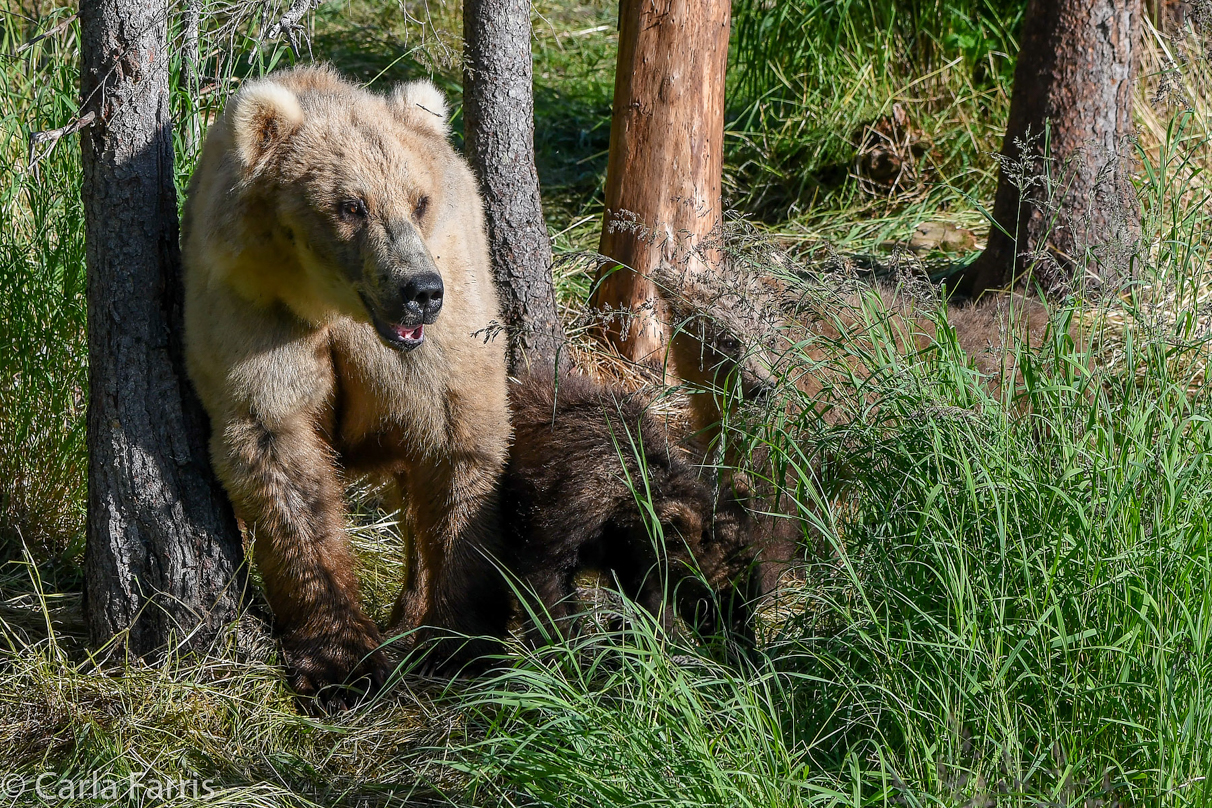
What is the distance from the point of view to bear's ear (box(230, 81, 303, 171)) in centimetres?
331

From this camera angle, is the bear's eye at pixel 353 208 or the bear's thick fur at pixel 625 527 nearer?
the bear's eye at pixel 353 208

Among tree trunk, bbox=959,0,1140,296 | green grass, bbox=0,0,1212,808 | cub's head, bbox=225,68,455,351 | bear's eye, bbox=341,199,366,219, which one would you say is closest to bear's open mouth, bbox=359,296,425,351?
cub's head, bbox=225,68,455,351

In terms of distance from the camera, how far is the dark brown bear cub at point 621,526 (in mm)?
3678

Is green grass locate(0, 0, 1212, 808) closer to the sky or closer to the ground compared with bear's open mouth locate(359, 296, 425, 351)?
closer to the ground

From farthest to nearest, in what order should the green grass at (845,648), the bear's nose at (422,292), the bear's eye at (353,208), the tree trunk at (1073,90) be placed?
the tree trunk at (1073,90) → the bear's eye at (353,208) → the bear's nose at (422,292) → the green grass at (845,648)

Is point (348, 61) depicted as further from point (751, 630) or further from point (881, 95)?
point (751, 630)

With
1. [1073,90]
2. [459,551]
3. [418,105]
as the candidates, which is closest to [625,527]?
[459,551]

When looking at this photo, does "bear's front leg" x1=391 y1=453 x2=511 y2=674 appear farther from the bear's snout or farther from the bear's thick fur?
the bear's snout

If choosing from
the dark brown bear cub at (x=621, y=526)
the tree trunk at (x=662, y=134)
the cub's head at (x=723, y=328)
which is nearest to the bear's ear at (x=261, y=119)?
the dark brown bear cub at (x=621, y=526)

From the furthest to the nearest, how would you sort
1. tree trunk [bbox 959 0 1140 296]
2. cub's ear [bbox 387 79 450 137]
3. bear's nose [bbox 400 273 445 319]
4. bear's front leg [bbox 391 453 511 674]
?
tree trunk [bbox 959 0 1140 296]
bear's front leg [bbox 391 453 511 674]
cub's ear [bbox 387 79 450 137]
bear's nose [bbox 400 273 445 319]

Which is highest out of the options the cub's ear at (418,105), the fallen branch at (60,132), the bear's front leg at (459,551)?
the cub's ear at (418,105)

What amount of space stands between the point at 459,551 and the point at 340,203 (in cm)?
124

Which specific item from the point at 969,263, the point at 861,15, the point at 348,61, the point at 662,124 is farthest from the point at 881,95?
the point at 348,61

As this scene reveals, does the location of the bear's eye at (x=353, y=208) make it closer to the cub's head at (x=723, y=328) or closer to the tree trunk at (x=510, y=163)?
the cub's head at (x=723, y=328)
